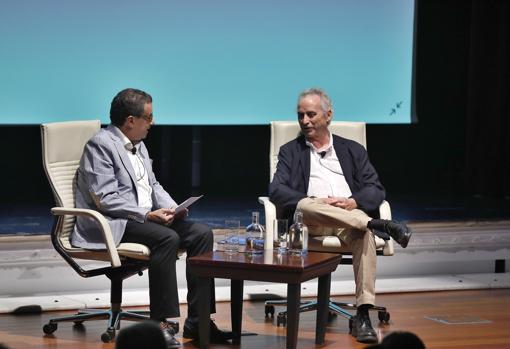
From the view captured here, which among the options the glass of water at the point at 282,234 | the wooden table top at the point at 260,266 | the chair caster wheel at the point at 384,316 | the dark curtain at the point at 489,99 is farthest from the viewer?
the dark curtain at the point at 489,99

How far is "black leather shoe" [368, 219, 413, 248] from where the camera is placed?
5160mm

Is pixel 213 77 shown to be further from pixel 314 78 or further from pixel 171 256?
pixel 171 256

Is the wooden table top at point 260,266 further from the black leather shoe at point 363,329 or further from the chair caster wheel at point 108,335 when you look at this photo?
the chair caster wheel at point 108,335

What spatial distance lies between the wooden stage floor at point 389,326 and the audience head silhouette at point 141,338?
273cm

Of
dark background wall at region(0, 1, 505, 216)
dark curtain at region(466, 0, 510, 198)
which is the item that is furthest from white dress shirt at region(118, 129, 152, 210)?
dark curtain at region(466, 0, 510, 198)

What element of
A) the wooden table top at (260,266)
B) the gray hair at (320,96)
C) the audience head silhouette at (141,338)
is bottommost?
the wooden table top at (260,266)

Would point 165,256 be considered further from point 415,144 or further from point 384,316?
point 415,144

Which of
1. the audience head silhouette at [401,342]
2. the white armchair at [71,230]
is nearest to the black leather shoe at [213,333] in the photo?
the white armchair at [71,230]

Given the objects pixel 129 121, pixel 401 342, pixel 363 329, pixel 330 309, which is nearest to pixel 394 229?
pixel 363 329

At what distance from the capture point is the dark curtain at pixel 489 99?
824cm

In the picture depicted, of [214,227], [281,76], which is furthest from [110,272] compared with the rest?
[281,76]

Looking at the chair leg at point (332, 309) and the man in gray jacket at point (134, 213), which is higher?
the man in gray jacket at point (134, 213)

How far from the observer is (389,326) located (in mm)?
5457

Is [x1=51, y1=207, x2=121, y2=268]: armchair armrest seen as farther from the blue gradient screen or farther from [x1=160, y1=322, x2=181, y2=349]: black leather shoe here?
the blue gradient screen
